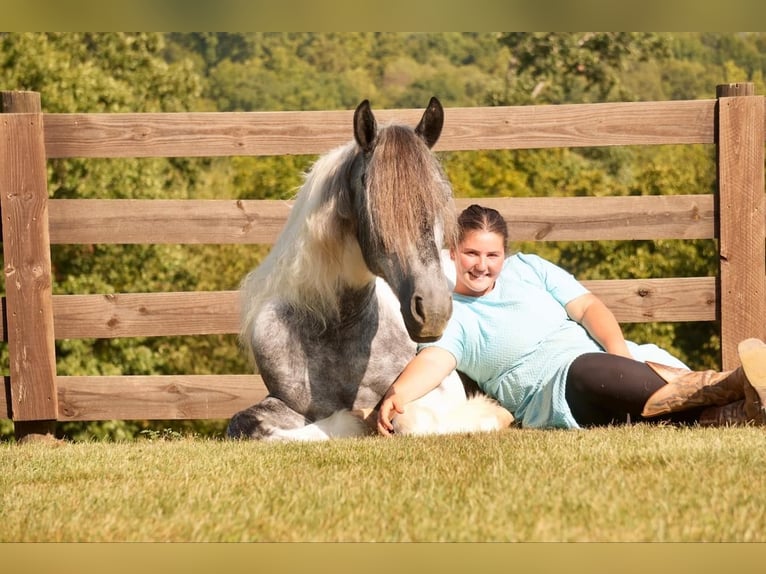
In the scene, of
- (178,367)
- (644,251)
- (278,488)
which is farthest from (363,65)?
(278,488)

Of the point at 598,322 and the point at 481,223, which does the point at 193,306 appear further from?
the point at 598,322

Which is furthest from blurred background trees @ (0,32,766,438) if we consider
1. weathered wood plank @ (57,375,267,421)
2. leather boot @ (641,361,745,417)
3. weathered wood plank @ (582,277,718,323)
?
leather boot @ (641,361,745,417)

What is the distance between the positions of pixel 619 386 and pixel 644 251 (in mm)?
7773

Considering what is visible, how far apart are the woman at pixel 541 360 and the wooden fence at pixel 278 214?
94 centimetres

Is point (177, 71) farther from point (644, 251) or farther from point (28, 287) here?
point (28, 287)

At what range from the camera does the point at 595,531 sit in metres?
2.45

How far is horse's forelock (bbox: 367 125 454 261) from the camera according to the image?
3559 millimetres

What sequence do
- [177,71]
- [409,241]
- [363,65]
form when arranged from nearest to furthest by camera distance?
[409,241], [177,71], [363,65]

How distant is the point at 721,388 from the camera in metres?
3.96

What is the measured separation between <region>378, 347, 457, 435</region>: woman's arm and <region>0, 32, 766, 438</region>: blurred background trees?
4135mm

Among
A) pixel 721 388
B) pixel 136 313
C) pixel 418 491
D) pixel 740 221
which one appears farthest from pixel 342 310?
pixel 740 221

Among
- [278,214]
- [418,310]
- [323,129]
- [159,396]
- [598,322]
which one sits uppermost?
[323,129]

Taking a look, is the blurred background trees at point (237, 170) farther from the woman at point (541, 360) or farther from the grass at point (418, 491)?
the grass at point (418, 491)

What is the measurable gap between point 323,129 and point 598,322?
6.23 feet
